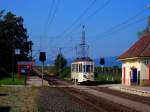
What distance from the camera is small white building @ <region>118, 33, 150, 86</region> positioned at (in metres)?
53.8

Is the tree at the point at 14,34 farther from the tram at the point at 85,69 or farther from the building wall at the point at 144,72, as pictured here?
the building wall at the point at 144,72

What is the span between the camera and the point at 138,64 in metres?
54.5

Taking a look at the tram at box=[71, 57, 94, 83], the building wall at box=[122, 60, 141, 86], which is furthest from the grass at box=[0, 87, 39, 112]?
the tram at box=[71, 57, 94, 83]

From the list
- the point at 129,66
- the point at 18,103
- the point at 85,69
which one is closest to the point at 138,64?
the point at 129,66

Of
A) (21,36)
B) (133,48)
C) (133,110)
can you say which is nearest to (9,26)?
(21,36)

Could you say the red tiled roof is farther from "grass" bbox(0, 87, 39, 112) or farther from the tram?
"grass" bbox(0, 87, 39, 112)

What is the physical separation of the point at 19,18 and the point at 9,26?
150 inches

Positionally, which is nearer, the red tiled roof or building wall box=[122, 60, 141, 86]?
the red tiled roof

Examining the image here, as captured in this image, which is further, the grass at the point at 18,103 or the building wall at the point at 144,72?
the building wall at the point at 144,72

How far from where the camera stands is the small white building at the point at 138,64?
5384 centimetres

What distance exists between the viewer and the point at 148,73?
53781 millimetres

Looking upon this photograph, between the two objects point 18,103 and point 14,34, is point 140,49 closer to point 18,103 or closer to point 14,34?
point 18,103

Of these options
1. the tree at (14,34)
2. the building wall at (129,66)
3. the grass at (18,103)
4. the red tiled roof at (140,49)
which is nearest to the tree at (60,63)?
the tree at (14,34)

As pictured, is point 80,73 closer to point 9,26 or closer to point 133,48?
point 133,48
